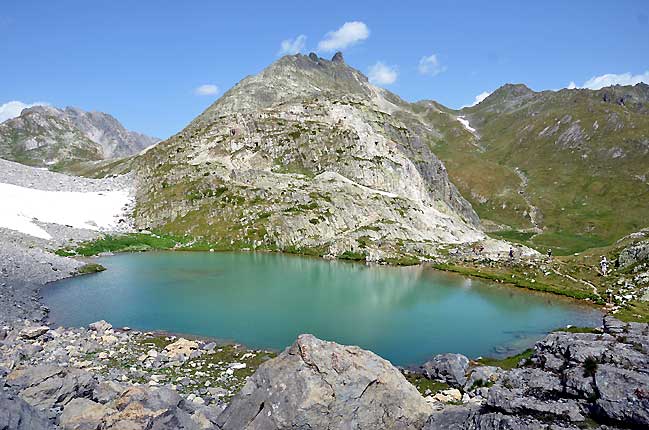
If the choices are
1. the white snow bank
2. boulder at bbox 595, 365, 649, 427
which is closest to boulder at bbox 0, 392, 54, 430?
boulder at bbox 595, 365, 649, 427

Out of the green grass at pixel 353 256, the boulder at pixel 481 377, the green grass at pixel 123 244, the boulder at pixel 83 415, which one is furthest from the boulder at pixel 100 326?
the green grass at pixel 353 256

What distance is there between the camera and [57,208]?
9469cm

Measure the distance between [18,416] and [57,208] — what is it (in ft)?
304

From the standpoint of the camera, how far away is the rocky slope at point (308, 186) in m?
98.0

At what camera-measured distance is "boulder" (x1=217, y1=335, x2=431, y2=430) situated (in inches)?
627

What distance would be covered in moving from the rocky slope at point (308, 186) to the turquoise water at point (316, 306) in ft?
63.2

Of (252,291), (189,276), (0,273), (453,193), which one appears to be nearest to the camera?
(0,273)

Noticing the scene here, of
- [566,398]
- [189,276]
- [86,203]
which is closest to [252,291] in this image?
[189,276]

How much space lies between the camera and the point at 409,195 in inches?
5094

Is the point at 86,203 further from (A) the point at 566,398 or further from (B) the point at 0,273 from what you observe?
(A) the point at 566,398

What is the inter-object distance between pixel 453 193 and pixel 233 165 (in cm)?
7679

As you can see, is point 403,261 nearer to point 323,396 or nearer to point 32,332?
point 32,332

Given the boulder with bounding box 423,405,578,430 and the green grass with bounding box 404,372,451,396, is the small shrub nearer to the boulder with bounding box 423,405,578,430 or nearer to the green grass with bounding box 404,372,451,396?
the boulder with bounding box 423,405,578,430

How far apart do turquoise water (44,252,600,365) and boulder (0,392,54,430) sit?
23.8 meters
